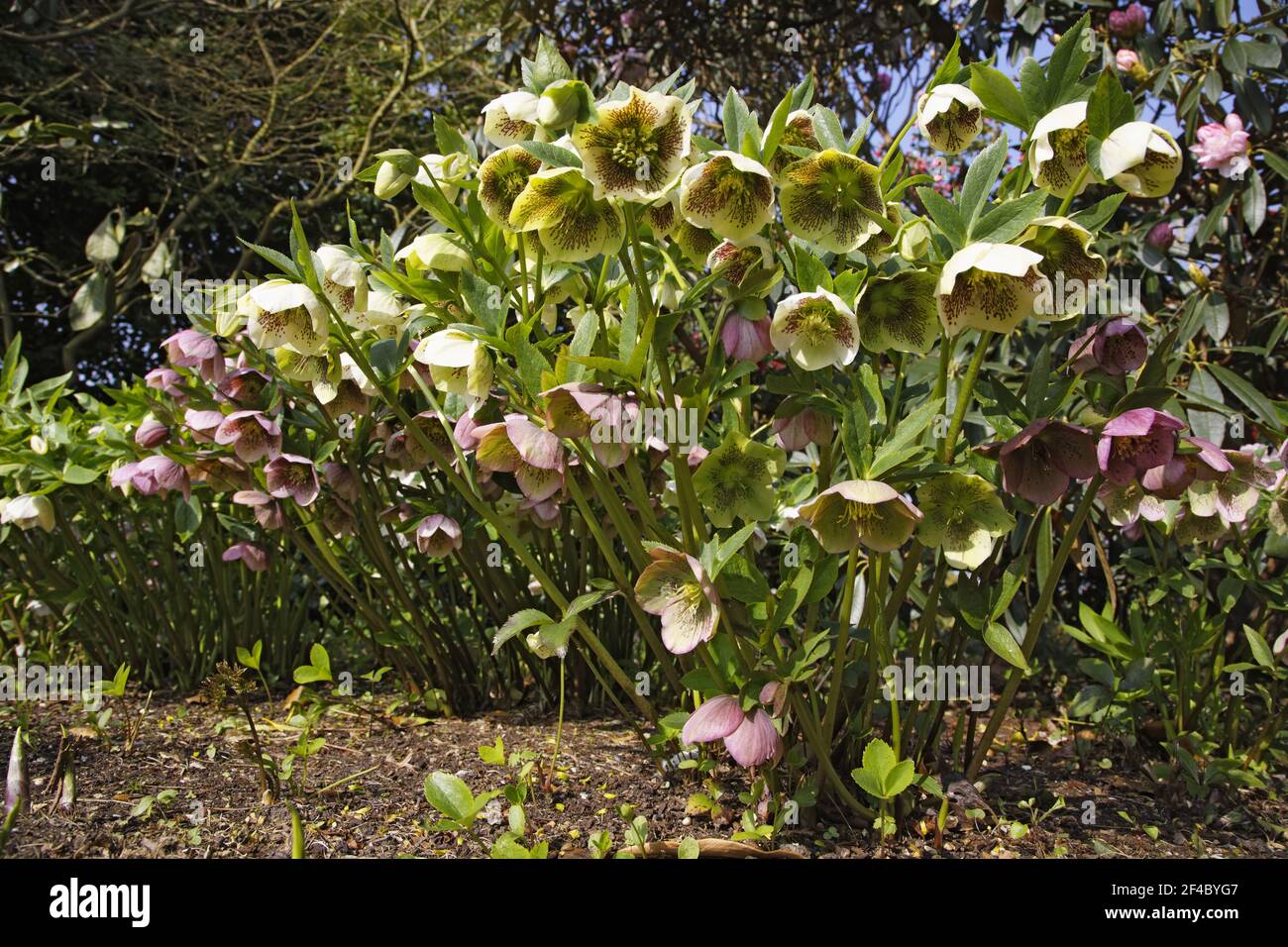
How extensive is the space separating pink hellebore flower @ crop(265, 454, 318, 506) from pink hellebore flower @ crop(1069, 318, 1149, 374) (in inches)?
39.7

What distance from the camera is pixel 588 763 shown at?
1.31 metres

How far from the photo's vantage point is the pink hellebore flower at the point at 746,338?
3.14ft

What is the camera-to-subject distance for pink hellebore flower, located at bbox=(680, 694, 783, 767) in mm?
917

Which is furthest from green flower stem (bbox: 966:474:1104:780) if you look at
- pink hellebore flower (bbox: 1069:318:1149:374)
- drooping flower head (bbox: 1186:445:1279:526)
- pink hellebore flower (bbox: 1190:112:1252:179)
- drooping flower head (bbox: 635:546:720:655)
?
pink hellebore flower (bbox: 1190:112:1252:179)

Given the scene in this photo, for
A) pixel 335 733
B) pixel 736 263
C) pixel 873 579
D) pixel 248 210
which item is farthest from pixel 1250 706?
pixel 248 210

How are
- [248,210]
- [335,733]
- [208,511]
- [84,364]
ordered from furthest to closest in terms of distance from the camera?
[248,210]
[84,364]
[208,511]
[335,733]

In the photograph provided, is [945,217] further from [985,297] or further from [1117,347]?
[1117,347]

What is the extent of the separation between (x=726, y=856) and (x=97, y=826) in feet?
2.37

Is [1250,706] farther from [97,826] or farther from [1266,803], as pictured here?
[97,826]

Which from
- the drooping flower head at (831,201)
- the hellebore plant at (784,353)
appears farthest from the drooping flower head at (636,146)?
the drooping flower head at (831,201)

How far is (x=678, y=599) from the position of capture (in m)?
0.94

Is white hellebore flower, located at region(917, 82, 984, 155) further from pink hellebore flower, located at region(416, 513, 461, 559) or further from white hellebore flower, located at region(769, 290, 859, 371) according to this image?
pink hellebore flower, located at region(416, 513, 461, 559)

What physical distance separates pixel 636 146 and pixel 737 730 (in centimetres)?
55
